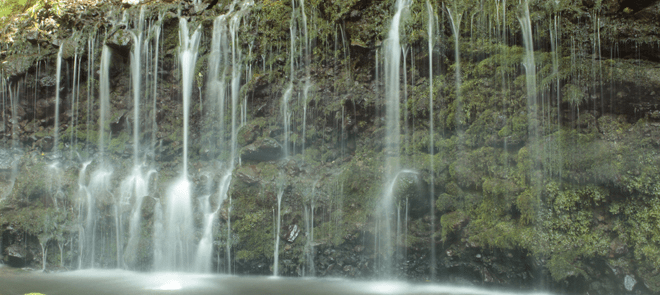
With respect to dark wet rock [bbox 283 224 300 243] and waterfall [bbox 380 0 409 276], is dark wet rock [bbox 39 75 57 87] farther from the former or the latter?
waterfall [bbox 380 0 409 276]

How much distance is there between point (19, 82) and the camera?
13.5 m

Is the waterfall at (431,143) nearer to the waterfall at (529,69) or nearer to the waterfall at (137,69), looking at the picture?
the waterfall at (529,69)

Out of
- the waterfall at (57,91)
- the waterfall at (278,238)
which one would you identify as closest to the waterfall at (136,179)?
the waterfall at (57,91)

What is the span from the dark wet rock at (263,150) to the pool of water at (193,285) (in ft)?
10.5

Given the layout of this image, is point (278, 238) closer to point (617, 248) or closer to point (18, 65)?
point (617, 248)

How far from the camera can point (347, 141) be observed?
10.7 metres

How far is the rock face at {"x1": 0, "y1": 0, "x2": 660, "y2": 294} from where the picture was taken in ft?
→ 26.0

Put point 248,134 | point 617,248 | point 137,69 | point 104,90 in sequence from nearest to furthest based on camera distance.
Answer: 1. point 617,248
2. point 248,134
3. point 137,69
4. point 104,90

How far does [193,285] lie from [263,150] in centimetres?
387

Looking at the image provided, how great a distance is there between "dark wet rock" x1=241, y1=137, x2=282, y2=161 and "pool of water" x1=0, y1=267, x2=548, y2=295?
10.5 ft

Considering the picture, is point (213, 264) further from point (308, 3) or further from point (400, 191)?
point (308, 3)

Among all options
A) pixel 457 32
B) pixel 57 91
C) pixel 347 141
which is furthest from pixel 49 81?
pixel 457 32

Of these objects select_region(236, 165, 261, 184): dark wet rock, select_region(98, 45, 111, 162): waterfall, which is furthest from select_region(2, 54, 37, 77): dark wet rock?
select_region(236, 165, 261, 184): dark wet rock

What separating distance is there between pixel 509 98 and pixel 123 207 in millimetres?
10558
